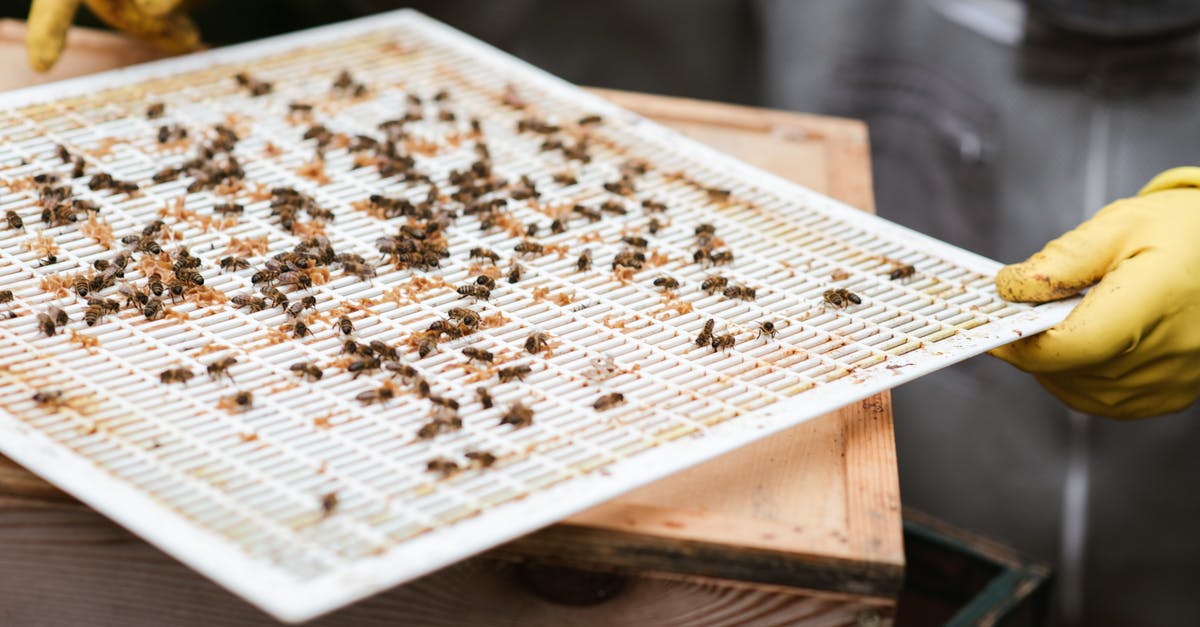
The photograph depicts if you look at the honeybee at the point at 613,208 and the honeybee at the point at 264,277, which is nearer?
the honeybee at the point at 264,277

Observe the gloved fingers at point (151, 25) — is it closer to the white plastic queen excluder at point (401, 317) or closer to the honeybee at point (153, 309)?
the white plastic queen excluder at point (401, 317)

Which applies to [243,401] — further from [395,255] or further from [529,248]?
[529,248]

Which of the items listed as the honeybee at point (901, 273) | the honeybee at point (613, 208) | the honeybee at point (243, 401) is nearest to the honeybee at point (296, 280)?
the honeybee at point (243, 401)

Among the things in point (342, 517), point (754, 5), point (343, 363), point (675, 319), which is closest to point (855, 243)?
point (675, 319)

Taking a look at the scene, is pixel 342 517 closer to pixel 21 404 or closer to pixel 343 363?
pixel 343 363

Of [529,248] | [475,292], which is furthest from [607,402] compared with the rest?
[529,248]

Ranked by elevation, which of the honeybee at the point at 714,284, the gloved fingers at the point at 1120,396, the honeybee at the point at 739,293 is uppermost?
the honeybee at the point at 714,284

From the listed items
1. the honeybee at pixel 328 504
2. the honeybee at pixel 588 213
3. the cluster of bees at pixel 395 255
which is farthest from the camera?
the honeybee at pixel 588 213

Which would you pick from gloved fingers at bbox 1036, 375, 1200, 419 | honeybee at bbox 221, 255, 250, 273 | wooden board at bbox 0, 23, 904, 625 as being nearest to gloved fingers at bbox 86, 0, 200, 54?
honeybee at bbox 221, 255, 250, 273
